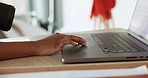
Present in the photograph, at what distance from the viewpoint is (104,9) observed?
1.71m

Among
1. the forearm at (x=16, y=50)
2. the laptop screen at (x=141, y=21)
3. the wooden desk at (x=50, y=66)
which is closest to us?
the wooden desk at (x=50, y=66)

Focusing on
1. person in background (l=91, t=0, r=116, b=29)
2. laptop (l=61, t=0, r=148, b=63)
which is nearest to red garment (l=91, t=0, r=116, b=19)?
person in background (l=91, t=0, r=116, b=29)

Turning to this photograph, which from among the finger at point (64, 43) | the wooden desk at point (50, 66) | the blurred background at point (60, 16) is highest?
the finger at point (64, 43)

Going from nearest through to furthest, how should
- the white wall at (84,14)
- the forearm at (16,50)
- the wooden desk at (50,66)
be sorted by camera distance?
the wooden desk at (50,66) < the forearm at (16,50) < the white wall at (84,14)

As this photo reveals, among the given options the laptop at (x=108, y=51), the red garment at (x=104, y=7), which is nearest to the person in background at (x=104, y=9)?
the red garment at (x=104, y=7)

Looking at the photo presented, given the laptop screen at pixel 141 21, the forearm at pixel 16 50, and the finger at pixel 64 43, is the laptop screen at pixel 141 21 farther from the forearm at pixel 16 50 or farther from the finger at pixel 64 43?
the forearm at pixel 16 50

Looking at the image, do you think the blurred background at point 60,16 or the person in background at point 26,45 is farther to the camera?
the blurred background at point 60,16

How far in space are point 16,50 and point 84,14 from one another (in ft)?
4.62

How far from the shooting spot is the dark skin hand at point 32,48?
2.27 feet

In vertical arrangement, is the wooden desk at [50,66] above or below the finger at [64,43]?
below

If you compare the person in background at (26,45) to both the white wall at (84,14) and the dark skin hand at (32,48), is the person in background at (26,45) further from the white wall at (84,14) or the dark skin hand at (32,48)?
the white wall at (84,14)

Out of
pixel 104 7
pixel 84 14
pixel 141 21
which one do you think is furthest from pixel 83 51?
pixel 84 14

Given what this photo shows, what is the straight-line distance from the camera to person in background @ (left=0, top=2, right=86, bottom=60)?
696mm

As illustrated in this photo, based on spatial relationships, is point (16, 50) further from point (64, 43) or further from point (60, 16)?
point (60, 16)
